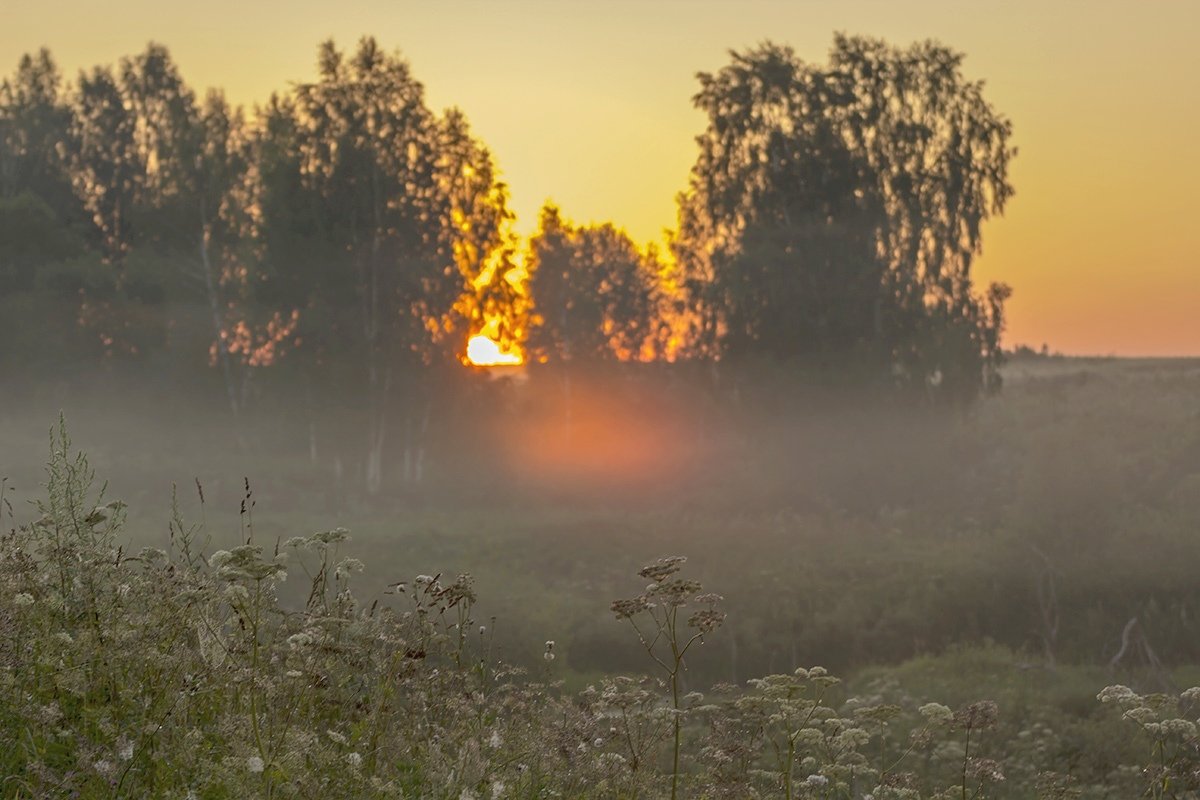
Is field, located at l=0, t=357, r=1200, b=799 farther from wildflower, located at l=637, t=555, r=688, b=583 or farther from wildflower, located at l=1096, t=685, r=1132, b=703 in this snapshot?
wildflower, located at l=637, t=555, r=688, b=583

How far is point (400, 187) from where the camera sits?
46094 mm

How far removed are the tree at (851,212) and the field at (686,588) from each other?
6.64 ft

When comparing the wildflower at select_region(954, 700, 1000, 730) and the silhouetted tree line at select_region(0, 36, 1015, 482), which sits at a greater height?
the silhouetted tree line at select_region(0, 36, 1015, 482)

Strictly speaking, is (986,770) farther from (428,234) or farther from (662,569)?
(428,234)

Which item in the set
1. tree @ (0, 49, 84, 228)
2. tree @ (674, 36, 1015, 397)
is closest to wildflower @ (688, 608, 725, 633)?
tree @ (674, 36, 1015, 397)

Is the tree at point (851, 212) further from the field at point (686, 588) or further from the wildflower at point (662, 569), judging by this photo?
the wildflower at point (662, 569)

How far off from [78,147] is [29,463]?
49.5ft

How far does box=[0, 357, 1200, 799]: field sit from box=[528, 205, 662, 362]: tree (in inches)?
107

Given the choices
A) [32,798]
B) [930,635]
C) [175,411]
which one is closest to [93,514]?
[32,798]

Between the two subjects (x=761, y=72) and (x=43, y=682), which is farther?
(x=761, y=72)

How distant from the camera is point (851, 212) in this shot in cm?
4069

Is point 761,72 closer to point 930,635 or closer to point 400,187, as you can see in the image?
point 400,187

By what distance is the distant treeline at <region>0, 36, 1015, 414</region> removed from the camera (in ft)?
133

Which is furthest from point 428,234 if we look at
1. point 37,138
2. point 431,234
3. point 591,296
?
point 37,138
